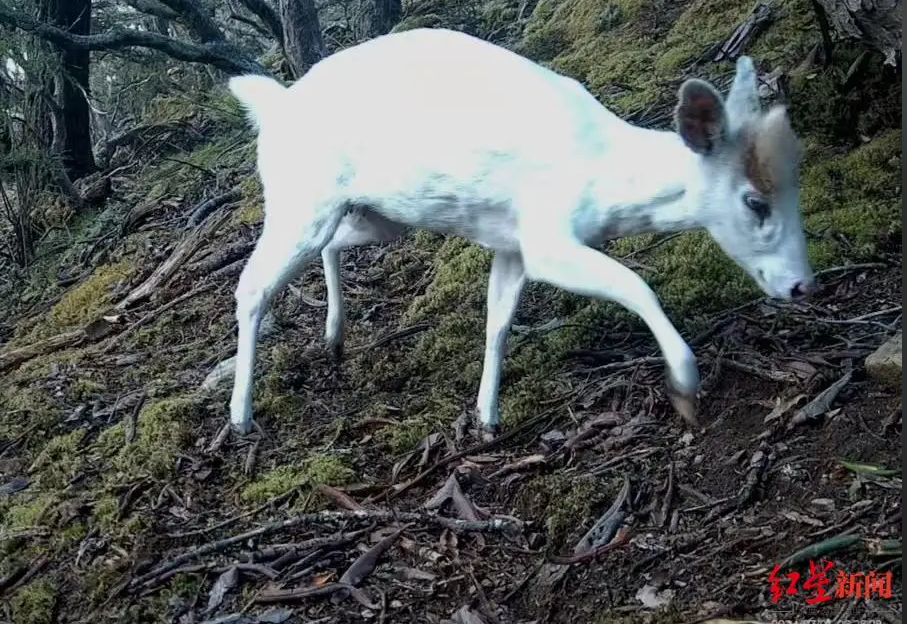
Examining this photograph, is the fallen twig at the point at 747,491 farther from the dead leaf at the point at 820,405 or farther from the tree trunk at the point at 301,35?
the tree trunk at the point at 301,35

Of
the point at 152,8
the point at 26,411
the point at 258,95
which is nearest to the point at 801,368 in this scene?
the point at 258,95

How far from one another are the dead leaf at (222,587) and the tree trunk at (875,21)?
4.00 m

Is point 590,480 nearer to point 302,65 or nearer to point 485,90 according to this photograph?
point 485,90

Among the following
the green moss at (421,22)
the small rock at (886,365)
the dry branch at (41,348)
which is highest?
the green moss at (421,22)

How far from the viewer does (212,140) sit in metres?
10.3

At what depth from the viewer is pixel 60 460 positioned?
513cm

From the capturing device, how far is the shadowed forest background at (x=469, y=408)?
3.43 metres

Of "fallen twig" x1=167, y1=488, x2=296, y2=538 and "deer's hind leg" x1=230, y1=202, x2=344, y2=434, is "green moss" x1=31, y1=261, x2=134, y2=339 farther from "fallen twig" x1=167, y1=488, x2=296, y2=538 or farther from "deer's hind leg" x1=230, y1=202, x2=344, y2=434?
"fallen twig" x1=167, y1=488, x2=296, y2=538

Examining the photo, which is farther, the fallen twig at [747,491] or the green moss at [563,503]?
the green moss at [563,503]

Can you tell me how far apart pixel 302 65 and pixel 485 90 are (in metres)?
5.21

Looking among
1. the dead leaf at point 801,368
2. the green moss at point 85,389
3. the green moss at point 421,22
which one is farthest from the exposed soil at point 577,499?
the green moss at point 421,22

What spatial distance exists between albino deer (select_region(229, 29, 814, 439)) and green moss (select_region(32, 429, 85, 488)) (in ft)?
2.84

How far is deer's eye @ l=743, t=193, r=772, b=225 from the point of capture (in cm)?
363

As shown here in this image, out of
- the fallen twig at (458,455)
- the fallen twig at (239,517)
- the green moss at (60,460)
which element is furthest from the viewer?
the green moss at (60,460)
